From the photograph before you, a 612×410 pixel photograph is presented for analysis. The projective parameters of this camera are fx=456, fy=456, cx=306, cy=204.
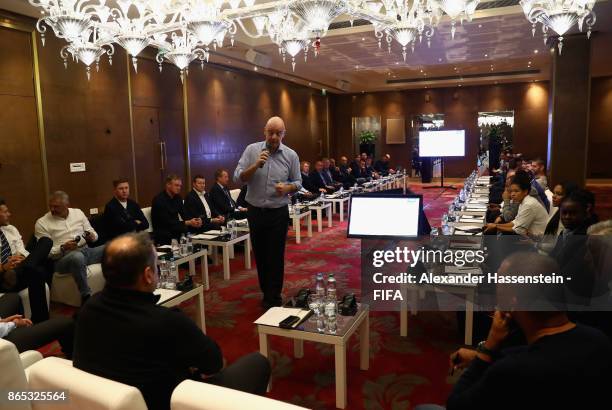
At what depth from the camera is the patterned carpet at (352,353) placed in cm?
279

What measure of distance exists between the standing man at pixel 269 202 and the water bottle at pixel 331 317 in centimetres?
132

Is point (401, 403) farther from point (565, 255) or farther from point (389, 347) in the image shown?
point (565, 255)

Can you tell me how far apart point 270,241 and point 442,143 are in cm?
1228

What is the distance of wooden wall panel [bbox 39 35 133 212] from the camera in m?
6.60

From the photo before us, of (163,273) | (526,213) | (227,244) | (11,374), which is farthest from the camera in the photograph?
(227,244)

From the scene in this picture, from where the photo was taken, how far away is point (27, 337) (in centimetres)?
275

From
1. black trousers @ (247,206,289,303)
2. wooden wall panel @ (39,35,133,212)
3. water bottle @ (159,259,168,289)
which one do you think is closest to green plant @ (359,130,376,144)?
wooden wall panel @ (39,35,133,212)

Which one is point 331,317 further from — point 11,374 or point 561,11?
point 561,11

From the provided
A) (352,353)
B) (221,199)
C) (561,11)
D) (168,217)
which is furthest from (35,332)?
(561,11)

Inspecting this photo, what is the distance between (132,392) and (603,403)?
1.40 m

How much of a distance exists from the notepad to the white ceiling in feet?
16.4

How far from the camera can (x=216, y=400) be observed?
4.47ft

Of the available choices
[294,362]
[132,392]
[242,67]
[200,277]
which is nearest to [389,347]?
[294,362]

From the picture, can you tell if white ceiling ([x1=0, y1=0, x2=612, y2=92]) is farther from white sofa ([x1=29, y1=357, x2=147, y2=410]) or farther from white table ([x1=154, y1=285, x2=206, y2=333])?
white sofa ([x1=29, y1=357, x2=147, y2=410])
